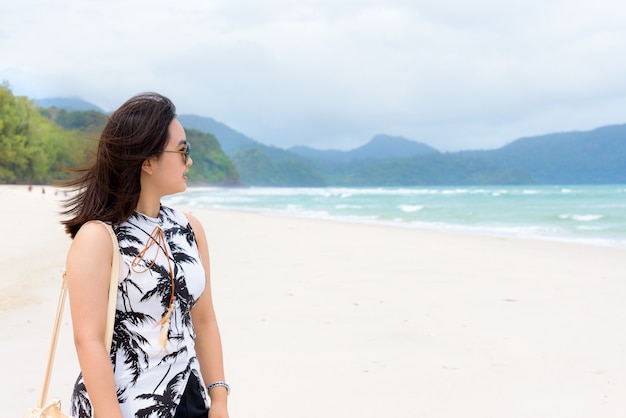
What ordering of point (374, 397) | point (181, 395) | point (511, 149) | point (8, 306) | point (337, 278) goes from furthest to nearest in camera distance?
point (511, 149), point (337, 278), point (8, 306), point (374, 397), point (181, 395)

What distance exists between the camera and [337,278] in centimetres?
685

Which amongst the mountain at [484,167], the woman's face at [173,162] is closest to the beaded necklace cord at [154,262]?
the woman's face at [173,162]

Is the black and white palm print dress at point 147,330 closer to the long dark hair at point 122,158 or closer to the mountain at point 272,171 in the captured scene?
the long dark hair at point 122,158

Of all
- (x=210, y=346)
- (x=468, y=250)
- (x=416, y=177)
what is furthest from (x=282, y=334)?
(x=416, y=177)

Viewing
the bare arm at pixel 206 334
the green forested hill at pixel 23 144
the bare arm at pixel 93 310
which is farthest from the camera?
the green forested hill at pixel 23 144

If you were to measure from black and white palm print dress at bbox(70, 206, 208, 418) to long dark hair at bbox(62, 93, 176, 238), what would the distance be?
0.06 metres

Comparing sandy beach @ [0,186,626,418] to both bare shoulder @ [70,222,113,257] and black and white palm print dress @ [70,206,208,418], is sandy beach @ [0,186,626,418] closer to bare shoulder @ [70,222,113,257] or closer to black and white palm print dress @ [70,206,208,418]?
black and white palm print dress @ [70,206,208,418]

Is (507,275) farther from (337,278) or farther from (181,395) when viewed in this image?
(181,395)

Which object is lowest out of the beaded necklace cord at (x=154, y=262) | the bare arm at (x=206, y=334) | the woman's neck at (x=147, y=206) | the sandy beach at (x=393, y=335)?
the sandy beach at (x=393, y=335)

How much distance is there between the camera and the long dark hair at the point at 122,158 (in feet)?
4.75

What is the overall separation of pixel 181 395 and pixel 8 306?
421cm

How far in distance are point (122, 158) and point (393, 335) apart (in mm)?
3378

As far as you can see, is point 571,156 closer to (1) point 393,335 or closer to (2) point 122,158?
(1) point 393,335

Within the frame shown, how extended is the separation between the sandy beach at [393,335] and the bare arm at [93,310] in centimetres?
183
